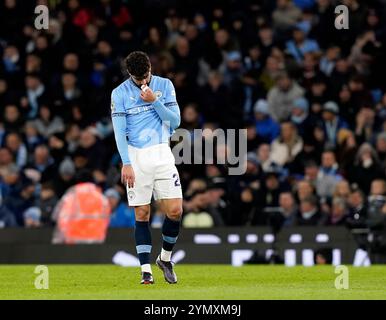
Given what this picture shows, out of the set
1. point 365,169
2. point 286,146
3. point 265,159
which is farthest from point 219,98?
point 365,169

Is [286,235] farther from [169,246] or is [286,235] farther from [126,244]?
[169,246]

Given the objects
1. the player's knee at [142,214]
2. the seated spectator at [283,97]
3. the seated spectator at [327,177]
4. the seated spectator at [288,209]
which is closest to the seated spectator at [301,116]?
the seated spectator at [283,97]

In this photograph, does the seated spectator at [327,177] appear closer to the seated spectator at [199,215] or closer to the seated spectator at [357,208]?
the seated spectator at [357,208]

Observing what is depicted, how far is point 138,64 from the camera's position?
46.8ft

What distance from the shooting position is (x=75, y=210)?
21719mm

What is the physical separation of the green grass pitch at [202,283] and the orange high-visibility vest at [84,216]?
269 centimetres

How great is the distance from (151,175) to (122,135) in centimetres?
54

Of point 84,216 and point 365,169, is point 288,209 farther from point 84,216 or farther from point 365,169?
point 84,216

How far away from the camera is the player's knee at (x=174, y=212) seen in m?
14.6

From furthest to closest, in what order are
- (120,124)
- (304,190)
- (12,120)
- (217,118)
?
(12,120), (217,118), (304,190), (120,124)

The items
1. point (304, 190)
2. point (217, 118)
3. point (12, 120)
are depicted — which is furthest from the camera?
point (12, 120)

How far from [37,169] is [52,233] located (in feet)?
11.4
